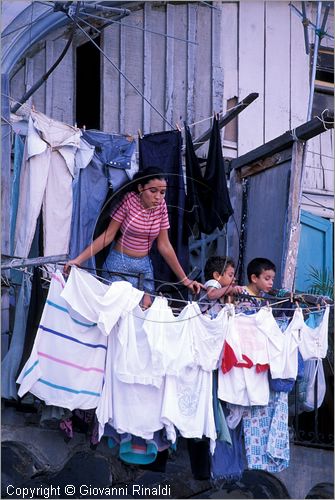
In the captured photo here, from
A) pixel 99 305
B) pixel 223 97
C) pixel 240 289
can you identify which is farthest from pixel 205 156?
pixel 99 305

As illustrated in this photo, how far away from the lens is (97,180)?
12.1m

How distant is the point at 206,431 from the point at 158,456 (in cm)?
59

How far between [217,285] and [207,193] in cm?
143

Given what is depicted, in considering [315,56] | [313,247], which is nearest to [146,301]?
[313,247]

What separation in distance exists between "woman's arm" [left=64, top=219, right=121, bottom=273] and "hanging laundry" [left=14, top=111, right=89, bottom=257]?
21.5 inches

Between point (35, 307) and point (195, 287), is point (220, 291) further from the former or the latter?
point (35, 307)

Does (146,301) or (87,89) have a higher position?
(87,89)

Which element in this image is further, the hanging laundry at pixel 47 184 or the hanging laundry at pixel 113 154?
the hanging laundry at pixel 113 154

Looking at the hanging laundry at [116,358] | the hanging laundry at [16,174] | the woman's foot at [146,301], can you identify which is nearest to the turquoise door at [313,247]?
the woman's foot at [146,301]

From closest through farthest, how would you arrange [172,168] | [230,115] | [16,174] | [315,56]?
[16,174]
[172,168]
[230,115]
[315,56]

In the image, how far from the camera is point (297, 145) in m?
12.6

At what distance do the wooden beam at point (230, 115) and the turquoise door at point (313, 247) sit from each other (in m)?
1.43

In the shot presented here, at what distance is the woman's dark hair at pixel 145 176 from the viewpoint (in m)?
11.3

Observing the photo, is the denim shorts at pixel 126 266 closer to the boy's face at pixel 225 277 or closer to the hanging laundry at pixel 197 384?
the boy's face at pixel 225 277
